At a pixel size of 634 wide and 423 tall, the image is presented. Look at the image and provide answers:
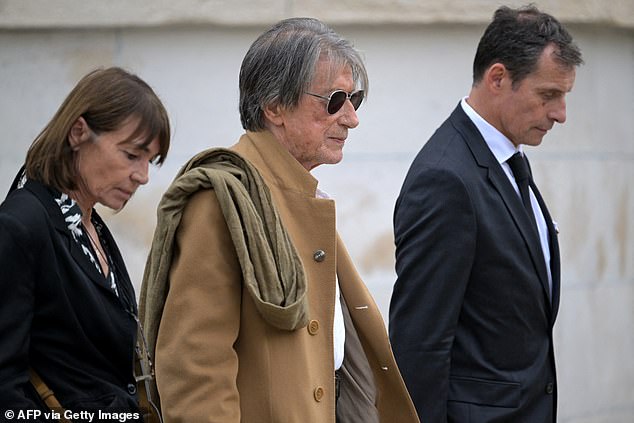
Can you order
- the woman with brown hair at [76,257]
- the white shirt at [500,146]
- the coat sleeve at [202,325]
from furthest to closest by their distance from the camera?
1. the white shirt at [500,146]
2. the woman with brown hair at [76,257]
3. the coat sleeve at [202,325]

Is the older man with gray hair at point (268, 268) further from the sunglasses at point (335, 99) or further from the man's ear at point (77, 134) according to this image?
the man's ear at point (77, 134)

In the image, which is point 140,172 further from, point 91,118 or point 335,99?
point 335,99

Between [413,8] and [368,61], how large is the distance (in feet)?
1.13

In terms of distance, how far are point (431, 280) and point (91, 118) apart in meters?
1.23

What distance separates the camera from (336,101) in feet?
10.6

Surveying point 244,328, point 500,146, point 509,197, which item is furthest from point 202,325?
point 500,146

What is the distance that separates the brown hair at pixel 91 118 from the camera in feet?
10.6

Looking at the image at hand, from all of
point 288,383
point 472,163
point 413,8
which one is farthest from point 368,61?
point 288,383

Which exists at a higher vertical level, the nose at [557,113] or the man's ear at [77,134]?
the man's ear at [77,134]

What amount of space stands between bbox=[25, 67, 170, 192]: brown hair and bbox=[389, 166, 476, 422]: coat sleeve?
98cm

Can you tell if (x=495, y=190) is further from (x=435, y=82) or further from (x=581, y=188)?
(x=581, y=188)

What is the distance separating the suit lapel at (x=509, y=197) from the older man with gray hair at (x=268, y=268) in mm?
792

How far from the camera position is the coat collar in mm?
3176

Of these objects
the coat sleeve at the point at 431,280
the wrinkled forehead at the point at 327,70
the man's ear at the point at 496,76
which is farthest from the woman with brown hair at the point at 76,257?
the man's ear at the point at 496,76
